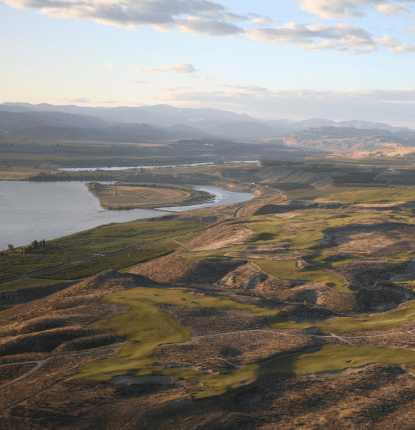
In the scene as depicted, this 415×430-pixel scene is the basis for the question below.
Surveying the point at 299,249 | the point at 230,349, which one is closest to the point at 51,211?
the point at 299,249

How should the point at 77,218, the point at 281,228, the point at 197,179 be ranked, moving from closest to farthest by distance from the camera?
the point at 281,228
the point at 77,218
the point at 197,179


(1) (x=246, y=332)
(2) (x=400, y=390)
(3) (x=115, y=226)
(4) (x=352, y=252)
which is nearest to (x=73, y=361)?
(1) (x=246, y=332)

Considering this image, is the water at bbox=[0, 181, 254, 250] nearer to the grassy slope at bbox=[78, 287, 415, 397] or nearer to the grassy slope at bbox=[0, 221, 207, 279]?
the grassy slope at bbox=[0, 221, 207, 279]

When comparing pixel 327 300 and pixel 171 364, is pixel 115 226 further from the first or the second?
pixel 171 364

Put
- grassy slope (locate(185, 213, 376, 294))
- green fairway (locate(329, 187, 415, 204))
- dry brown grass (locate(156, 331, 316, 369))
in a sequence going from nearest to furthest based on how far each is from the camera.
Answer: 1. dry brown grass (locate(156, 331, 316, 369))
2. grassy slope (locate(185, 213, 376, 294))
3. green fairway (locate(329, 187, 415, 204))

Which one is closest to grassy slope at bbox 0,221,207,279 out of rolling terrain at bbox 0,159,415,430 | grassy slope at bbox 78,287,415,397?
rolling terrain at bbox 0,159,415,430

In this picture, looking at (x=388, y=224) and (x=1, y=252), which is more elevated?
(x=388, y=224)

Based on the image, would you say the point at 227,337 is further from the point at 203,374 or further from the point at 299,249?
the point at 299,249

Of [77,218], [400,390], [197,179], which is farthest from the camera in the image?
[197,179]

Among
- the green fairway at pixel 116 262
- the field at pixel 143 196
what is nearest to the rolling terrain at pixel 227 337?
the green fairway at pixel 116 262
